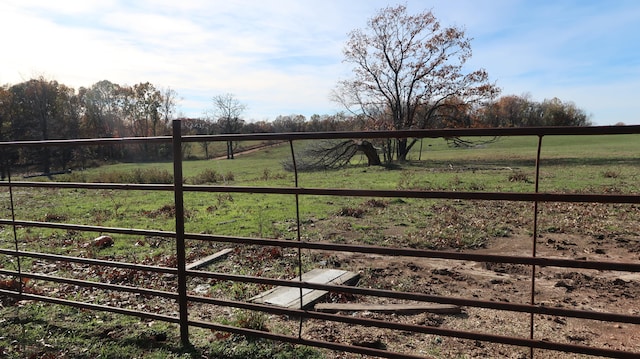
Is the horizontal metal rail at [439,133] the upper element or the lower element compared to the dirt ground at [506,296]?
upper

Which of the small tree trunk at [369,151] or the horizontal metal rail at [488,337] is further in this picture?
the small tree trunk at [369,151]

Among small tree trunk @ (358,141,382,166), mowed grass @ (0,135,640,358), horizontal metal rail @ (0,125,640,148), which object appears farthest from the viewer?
small tree trunk @ (358,141,382,166)

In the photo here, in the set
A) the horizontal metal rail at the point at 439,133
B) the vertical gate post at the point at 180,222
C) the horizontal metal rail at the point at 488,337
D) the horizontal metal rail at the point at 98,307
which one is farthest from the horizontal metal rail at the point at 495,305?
the horizontal metal rail at the point at 439,133

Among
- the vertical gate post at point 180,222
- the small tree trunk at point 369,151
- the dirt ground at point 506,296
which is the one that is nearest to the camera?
the vertical gate post at point 180,222

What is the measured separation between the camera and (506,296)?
4.71 metres

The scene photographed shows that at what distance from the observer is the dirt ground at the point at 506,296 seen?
11.9ft

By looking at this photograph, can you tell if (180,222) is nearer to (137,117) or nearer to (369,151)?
(369,151)

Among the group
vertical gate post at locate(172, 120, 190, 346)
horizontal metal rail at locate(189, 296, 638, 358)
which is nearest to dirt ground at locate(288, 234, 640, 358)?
horizontal metal rail at locate(189, 296, 638, 358)

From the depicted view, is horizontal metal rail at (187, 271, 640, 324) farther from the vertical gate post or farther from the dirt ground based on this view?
the dirt ground

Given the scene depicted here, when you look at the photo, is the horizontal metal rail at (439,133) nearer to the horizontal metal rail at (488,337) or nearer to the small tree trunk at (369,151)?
the horizontal metal rail at (488,337)

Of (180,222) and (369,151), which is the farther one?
(369,151)

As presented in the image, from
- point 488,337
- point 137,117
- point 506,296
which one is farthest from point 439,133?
point 137,117

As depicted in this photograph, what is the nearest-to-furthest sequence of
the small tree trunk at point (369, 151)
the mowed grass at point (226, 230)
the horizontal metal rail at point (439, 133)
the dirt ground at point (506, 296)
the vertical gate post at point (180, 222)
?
the horizontal metal rail at point (439, 133), the vertical gate post at point (180, 222), the dirt ground at point (506, 296), the mowed grass at point (226, 230), the small tree trunk at point (369, 151)

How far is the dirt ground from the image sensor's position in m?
3.62
